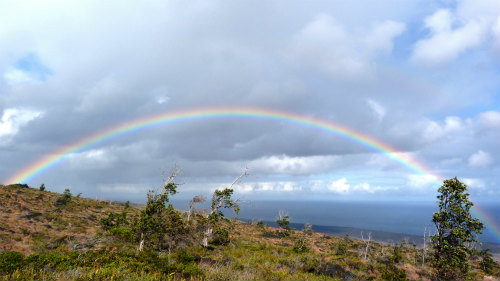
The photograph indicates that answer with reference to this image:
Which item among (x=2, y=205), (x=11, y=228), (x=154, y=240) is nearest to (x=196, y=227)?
(x=154, y=240)

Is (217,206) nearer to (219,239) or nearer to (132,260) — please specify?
(219,239)

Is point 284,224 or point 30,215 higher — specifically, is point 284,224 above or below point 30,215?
below

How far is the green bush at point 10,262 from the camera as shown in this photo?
10.9m

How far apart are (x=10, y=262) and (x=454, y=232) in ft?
85.0

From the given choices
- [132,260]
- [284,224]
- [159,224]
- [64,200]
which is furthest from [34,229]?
[284,224]

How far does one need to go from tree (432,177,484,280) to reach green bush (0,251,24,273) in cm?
2485

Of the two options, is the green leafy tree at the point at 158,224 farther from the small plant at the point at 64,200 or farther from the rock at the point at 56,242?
the small plant at the point at 64,200

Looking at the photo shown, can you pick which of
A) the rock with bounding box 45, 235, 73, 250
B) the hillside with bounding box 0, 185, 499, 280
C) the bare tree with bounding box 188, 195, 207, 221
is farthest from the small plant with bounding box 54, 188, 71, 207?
the rock with bounding box 45, 235, 73, 250

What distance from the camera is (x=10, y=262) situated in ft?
37.0

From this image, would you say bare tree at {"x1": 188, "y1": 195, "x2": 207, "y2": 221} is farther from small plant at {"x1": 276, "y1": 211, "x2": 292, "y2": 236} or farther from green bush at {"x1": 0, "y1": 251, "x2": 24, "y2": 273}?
small plant at {"x1": 276, "y1": 211, "x2": 292, "y2": 236}

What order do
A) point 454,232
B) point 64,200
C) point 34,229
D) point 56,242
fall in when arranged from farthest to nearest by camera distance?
point 64,200 → point 34,229 → point 56,242 → point 454,232

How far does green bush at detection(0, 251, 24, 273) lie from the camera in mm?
10856

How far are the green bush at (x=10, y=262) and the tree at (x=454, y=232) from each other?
24.8 metres

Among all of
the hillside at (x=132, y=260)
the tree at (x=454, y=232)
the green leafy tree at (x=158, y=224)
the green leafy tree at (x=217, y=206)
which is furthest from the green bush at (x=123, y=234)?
the tree at (x=454, y=232)
